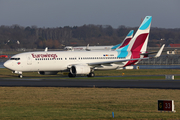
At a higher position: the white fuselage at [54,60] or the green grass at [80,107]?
the white fuselage at [54,60]

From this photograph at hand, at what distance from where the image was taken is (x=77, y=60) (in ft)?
159

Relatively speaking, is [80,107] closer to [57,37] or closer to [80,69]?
[80,69]

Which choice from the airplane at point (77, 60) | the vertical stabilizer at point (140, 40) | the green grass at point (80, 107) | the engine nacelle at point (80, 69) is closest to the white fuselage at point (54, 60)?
the airplane at point (77, 60)

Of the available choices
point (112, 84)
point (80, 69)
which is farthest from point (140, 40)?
point (112, 84)

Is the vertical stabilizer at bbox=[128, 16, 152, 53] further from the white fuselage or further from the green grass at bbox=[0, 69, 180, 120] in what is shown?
the green grass at bbox=[0, 69, 180, 120]

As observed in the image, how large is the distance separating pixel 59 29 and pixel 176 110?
183 metres

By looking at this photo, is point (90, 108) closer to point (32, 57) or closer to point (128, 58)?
point (32, 57)

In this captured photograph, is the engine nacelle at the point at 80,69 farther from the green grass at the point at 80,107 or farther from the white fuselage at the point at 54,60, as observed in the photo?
the green grass at the point at 80,107

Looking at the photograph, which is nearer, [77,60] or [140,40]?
[77,60]

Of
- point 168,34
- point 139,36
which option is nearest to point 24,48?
point 168,34

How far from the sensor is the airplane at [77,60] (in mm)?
45875

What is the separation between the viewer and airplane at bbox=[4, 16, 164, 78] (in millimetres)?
45875

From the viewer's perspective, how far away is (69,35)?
195000 mm

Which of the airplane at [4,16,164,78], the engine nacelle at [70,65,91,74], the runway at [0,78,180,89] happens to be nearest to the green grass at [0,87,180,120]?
the runway at [0,78,180,89]
